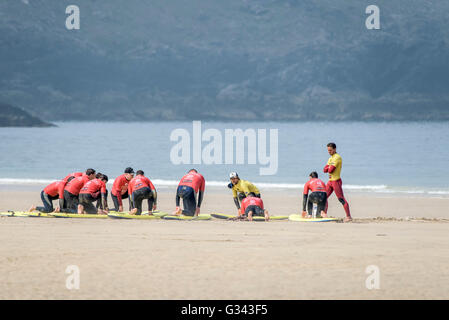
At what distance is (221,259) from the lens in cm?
1083

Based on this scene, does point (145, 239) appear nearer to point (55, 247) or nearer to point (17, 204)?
point (55, 247)

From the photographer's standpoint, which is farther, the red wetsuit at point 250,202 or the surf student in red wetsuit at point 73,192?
the surf student in red wetsuit at point 73,192

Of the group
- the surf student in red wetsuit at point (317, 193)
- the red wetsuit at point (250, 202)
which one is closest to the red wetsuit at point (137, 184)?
the red wetsuit at point (250, 202)

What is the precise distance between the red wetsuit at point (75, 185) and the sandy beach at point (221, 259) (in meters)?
1.23

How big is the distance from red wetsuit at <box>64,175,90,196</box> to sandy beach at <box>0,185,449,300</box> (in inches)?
48.6

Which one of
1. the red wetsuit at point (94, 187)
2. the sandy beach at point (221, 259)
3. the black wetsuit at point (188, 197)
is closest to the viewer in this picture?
the sandy beach at point (221, 259)

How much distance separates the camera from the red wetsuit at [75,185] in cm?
1683

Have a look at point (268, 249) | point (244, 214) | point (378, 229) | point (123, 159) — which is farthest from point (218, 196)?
point (123, 159)

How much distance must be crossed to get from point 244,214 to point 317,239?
358 cm

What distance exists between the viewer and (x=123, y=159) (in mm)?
68750

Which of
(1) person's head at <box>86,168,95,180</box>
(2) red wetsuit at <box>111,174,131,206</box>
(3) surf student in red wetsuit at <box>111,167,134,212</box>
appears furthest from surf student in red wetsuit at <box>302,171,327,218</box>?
(1) person's head at <box>86,168,95,180</box>

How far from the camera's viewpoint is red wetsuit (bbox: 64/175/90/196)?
16.8m

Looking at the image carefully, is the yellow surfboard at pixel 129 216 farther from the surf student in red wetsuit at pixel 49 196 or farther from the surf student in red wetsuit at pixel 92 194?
the surf student in red wetsuit at pixel 49 196

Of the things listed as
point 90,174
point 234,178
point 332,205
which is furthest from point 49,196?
point 332,205
